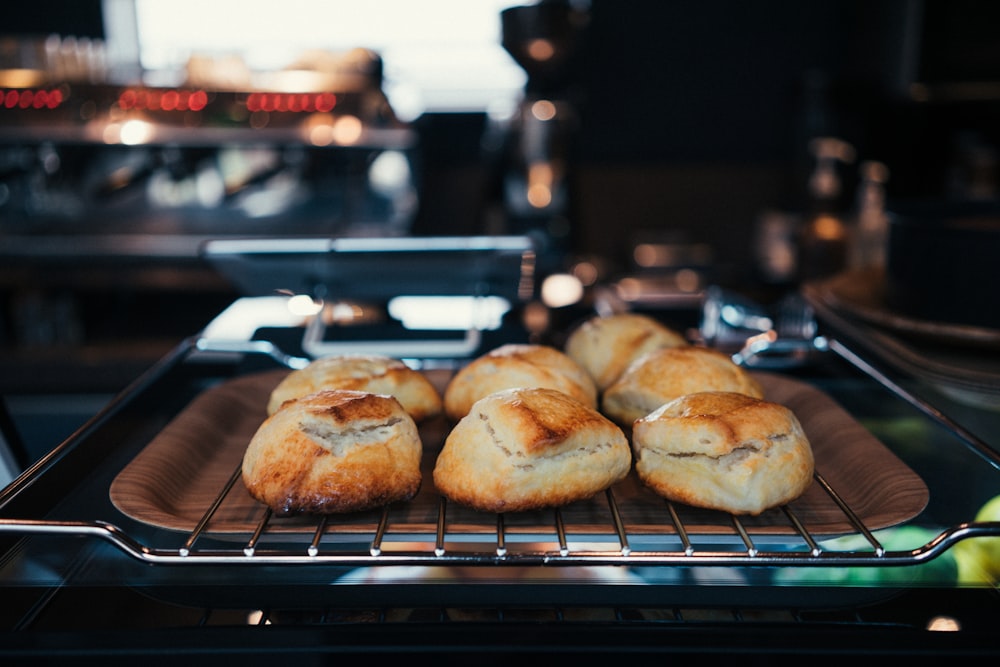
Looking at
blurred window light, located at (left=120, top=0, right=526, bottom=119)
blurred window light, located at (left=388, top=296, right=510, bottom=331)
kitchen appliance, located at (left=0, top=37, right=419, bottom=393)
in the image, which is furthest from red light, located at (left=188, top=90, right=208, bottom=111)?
blurred window light, located at (left=388, top=296, right=510, bottom=331)

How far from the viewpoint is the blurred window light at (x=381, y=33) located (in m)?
3.85

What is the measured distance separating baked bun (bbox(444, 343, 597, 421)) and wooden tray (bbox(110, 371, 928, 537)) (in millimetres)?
62

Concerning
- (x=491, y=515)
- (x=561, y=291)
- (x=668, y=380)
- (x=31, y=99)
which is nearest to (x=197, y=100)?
(x=31, y=99)

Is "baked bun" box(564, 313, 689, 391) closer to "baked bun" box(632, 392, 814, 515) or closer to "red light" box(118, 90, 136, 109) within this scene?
"baked bun" box(632, 392, 814, 515)

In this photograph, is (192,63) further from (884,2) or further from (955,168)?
(955,168)

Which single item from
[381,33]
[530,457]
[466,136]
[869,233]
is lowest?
[869,233]

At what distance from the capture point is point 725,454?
736 mm

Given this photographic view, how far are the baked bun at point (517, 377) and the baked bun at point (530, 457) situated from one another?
13 cm

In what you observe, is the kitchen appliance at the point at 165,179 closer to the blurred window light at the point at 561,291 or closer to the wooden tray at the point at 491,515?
the blurred window light at the point at 561,291

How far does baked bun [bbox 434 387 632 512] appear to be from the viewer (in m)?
0.73

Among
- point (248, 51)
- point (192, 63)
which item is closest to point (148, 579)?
point (192, 63)

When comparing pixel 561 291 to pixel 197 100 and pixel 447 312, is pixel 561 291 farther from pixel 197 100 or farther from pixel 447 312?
pixel 197 100

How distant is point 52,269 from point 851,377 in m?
2.54

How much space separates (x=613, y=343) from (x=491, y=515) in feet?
1.24
